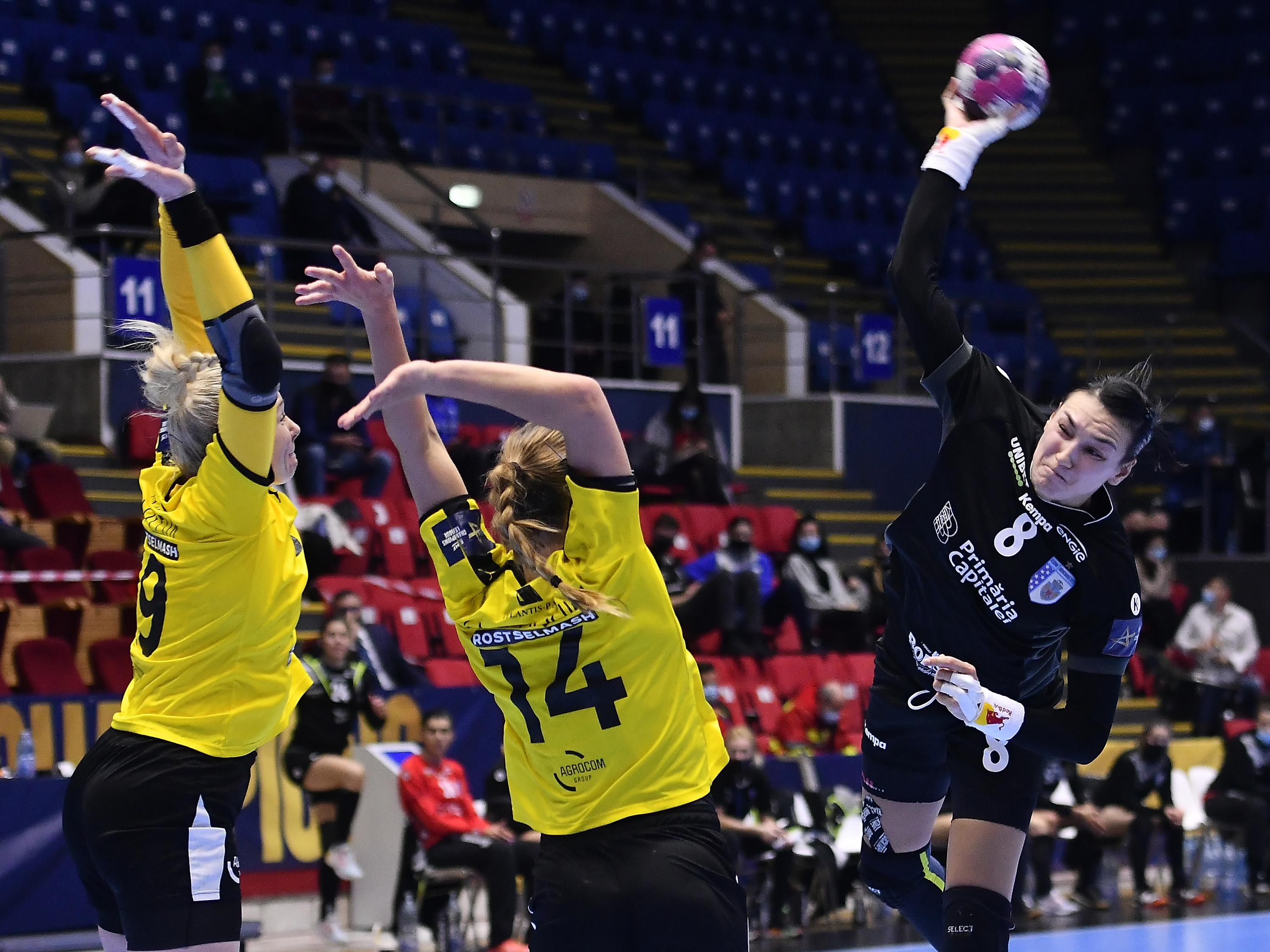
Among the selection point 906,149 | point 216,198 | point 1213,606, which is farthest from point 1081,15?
point 216,198

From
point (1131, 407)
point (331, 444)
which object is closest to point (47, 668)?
point (331, 444)

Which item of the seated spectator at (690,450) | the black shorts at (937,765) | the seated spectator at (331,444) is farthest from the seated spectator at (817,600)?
the black shorts at (937,765)

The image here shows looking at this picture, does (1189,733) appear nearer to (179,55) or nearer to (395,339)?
(179,55)

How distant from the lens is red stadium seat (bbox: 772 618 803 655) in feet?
46.0

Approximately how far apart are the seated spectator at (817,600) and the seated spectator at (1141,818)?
99.7 inches

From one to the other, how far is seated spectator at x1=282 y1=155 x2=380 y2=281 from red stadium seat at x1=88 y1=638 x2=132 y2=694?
5.26 m

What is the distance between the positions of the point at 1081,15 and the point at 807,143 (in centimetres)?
595

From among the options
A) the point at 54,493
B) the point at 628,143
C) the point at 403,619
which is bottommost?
the point at 403,619

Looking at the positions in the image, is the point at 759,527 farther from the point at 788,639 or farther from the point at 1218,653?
the point at 1218,653

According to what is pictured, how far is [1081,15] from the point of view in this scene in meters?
25.7

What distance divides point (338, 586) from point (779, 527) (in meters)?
4.72

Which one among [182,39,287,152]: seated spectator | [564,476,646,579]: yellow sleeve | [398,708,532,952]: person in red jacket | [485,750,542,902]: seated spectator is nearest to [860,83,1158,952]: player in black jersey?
[564,476,646,579]: yellow sleeve

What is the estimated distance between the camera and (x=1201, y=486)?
18.3m

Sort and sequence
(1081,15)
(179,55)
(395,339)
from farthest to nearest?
(1081,15)
(179,55)
(395,339)
